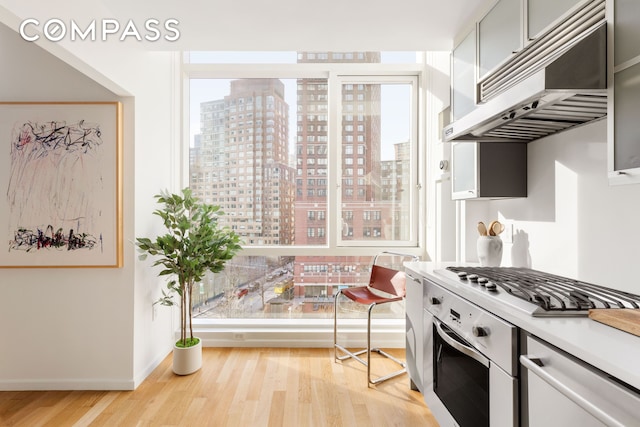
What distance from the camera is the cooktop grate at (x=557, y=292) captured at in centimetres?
114

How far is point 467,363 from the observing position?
4.90 feet

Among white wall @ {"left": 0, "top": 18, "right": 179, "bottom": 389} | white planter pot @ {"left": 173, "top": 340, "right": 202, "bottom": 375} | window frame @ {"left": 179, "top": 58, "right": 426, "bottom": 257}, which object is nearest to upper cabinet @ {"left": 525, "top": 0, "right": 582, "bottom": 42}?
window frame @ {"left": 179, "top": 58, "right": 426, "bottom": 257}

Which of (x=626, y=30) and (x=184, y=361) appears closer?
(x=626, y=30)

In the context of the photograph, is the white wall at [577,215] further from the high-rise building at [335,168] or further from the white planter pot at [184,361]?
the white planter pot at [184,361]

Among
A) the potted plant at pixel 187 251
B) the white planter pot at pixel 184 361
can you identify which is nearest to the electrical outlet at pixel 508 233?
the potted plant at pixel 187 251

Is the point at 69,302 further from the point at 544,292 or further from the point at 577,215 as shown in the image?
the point at 577,215

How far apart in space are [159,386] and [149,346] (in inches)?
13.3

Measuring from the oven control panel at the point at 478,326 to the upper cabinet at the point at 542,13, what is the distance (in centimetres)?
126

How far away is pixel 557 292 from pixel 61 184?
2.90 metres

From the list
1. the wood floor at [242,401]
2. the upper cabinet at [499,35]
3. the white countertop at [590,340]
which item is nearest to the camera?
the white countertop at [590,340]

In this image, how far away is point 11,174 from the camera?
90.2 inches

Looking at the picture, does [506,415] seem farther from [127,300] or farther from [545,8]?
[127,300]

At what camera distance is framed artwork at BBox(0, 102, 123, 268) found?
229 centimetres

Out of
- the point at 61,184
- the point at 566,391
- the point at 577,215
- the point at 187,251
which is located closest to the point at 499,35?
the point at 577,215
